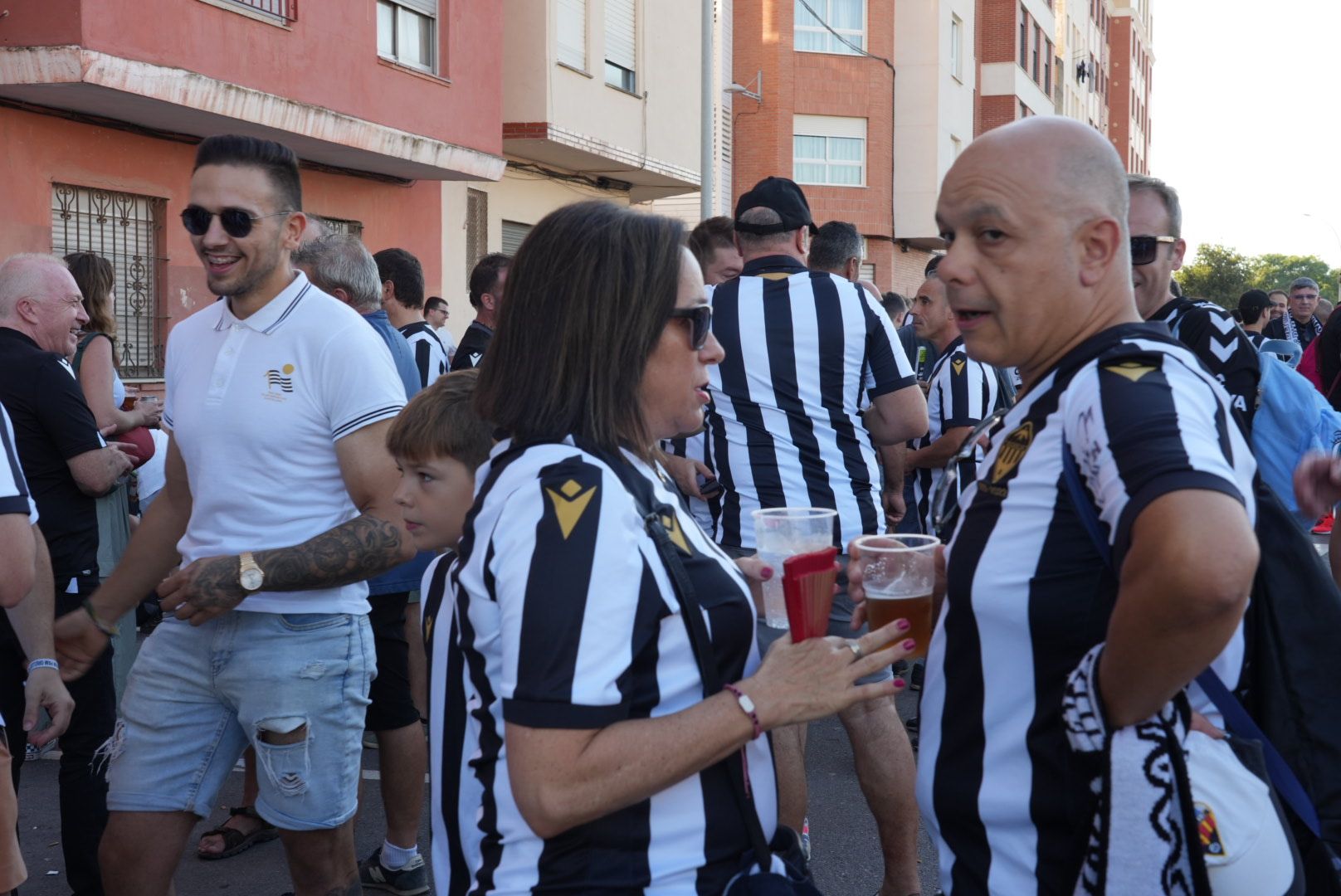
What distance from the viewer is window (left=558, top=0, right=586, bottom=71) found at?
54.3 feet

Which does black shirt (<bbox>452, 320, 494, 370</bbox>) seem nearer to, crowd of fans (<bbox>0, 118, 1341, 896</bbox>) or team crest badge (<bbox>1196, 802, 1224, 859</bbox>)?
crowd of fans (<bbox>0, 118, 1341, 896</bbox>)

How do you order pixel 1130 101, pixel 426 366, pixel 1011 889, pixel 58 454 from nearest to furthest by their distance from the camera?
pixel 1011 889 < pixel 58 454 < pixel 426 366 < pixel 1130 101

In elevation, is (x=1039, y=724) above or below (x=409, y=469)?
→ below

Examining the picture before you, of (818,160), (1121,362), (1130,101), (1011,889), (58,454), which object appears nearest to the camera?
(1121,362)

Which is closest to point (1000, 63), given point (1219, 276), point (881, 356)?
point (1219, 276)

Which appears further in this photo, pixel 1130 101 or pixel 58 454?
pixel 1130 101

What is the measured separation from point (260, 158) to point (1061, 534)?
2.69 m

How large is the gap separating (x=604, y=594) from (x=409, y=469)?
1101mm

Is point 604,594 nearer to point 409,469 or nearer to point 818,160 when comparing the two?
point 409,469

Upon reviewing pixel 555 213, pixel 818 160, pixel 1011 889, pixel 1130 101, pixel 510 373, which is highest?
pixel 1130 101

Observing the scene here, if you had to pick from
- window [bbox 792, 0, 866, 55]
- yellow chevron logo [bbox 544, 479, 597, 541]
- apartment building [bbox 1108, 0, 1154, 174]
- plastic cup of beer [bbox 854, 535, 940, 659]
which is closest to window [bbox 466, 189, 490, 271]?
plastic cup of beer [bbox 854, 535, 940, 659]

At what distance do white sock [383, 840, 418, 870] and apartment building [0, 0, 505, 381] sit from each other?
7.51 meters

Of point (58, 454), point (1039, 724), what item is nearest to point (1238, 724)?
point (1039, 724)

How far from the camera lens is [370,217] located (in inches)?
573
